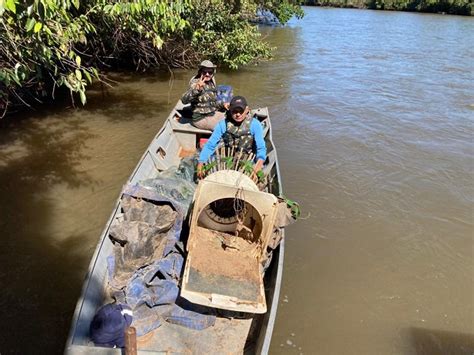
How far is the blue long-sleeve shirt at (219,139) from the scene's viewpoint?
5.62 metres

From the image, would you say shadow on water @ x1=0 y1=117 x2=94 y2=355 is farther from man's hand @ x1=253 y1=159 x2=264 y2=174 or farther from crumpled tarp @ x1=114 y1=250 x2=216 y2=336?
man's hand @ x1=253 y1=159 x2=264 y2=174

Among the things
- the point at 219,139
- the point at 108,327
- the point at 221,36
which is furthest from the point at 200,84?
the point at 221,36

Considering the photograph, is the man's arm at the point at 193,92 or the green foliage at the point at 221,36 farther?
the green foliage at the point at 221,36

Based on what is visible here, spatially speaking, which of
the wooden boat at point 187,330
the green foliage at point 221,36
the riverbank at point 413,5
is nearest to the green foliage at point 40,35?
the wooden boat at point 187,330

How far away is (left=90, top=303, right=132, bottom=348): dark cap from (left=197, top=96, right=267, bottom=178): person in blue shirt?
2.48 metres

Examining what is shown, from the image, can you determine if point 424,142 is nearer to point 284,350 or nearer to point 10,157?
point 284,350

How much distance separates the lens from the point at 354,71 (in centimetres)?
1647

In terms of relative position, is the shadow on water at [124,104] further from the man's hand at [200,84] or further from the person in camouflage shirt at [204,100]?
the man's hand at [200,84]

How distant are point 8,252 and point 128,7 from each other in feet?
11.9

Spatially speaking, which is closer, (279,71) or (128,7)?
(128,7)

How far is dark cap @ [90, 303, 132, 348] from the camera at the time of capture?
3.27 metres

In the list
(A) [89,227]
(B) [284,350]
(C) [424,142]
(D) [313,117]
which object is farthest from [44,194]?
(C) [424,142]

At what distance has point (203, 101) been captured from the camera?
7.55 metres

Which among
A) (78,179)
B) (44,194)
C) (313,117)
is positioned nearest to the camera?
(44,194)
